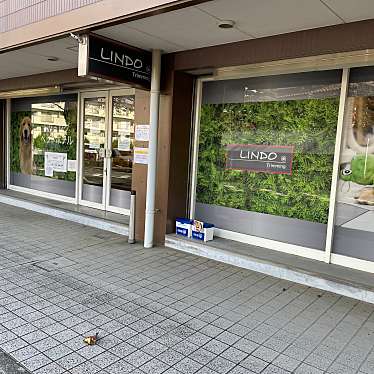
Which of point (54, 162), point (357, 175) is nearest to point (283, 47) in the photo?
point (357, 175)

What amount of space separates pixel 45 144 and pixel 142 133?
4.16 metres

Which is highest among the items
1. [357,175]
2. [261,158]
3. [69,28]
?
[69,28]

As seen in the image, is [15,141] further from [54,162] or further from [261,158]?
[261,158]

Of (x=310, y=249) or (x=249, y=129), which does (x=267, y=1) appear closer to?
(x=249, y=129)

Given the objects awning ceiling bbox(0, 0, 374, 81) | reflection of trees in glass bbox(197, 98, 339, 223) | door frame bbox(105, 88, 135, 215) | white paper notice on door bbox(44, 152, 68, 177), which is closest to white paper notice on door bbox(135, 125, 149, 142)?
reflection of trees in glass bbox(197, 98, 339, 223)

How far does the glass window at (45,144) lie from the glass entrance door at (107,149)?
16.1 inches

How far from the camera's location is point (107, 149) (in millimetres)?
7660

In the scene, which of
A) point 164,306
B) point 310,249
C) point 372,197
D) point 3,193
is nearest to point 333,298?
point 310,249

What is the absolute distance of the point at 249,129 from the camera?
222 inches

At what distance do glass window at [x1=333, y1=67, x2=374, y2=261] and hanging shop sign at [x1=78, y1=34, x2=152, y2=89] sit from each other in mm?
2703

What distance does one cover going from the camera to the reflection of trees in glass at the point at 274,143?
196 inches

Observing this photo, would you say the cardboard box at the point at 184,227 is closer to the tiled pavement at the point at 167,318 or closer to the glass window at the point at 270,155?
the glass window at the point at 270,155

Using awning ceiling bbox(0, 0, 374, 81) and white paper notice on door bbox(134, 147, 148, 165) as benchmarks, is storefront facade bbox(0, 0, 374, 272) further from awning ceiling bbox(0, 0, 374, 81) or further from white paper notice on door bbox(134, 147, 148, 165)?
awning ceiling bbox(0, 0, 374, 81)

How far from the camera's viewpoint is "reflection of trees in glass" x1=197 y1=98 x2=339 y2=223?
16.4 ft
